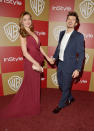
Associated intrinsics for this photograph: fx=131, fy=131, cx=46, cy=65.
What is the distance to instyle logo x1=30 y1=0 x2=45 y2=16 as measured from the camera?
2702 millimetres

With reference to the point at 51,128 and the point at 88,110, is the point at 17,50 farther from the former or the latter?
the point at 88,110

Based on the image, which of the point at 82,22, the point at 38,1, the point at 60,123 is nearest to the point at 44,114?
the point at 60,123

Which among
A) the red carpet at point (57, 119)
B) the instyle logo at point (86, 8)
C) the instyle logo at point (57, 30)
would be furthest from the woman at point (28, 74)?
the instyle logo at point (86, 8)

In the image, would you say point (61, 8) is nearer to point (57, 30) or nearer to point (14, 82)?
point (57, 30)

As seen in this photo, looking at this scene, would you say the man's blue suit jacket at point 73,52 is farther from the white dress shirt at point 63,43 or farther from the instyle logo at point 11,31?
the instyle logo at point 11,31

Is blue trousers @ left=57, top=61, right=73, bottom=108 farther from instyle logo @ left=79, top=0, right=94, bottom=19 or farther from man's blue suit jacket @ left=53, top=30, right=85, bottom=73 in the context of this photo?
instyle logo @ left=79, top=0, right=94, bottom=19

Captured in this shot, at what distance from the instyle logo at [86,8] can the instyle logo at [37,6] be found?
81cm

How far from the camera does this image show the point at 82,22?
283 cm

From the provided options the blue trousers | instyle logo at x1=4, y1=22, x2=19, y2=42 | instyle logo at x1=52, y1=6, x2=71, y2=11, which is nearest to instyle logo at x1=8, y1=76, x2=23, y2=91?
instyle logo at x1=4, y1=22, x2=19, y2=42

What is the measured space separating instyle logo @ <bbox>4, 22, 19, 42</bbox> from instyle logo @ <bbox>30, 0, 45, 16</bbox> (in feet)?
1.71

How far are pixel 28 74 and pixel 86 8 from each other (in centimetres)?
184

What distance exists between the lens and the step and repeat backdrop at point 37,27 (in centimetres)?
260

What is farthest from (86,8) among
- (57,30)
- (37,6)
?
(37,6)

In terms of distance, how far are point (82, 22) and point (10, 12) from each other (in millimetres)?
1510
